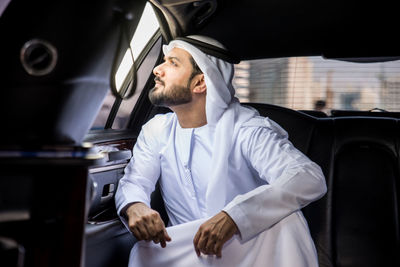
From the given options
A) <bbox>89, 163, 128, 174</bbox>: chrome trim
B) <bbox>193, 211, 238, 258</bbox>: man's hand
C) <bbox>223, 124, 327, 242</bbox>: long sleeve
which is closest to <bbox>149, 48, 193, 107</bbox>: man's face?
<bbox>89, 163, 128, 174</bbox>: chrome trim

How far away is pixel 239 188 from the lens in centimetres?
193

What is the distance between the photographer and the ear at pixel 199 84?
6.70 ft

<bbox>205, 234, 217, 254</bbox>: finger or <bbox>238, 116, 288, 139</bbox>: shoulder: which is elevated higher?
<bbox>238, 116, 288, 139</bbox>: shoulder

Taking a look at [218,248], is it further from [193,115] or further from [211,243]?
[193,115]

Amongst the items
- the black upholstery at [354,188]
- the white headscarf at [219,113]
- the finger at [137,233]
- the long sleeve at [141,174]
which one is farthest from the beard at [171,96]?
the finger at [137,233]

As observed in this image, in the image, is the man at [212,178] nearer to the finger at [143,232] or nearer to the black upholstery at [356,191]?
the finger at [143,232]

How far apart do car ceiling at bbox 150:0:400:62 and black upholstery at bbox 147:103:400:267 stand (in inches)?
14.0

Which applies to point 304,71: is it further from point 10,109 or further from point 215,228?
point 10,109

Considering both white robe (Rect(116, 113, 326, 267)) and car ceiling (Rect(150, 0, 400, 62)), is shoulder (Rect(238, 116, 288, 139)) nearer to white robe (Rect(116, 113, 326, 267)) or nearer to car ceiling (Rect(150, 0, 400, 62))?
white robe (Rect(116, 113, 326, 267))

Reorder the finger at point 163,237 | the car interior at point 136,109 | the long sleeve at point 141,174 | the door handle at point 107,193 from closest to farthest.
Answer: the car interior at point 136,109
the finger at point 163,237
the long sleeve at point 141,174
the door handle at point 107,193

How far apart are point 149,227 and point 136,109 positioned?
37.4 inches

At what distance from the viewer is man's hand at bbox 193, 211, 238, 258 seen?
4.67 feet

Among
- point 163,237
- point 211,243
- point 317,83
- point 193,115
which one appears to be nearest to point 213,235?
point 211,243

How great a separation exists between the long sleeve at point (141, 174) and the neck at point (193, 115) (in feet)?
0.56
